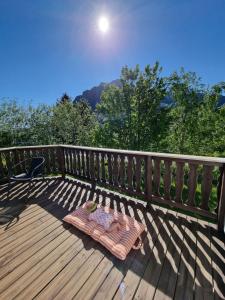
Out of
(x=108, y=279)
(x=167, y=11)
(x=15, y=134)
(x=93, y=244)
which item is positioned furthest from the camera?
(x=15, y=134)

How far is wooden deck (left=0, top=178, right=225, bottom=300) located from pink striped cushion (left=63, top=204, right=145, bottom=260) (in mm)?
73

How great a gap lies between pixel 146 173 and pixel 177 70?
343 inches

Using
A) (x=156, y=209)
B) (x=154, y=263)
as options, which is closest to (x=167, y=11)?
(x=156, y=209)

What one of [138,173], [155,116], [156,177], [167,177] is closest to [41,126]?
[155,116]

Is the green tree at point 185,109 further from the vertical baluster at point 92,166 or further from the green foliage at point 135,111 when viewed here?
the vertical baluster at point 92,166

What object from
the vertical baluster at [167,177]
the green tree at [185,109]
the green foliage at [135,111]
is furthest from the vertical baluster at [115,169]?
the green tree at [185,109]

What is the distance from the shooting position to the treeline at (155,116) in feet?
28.2

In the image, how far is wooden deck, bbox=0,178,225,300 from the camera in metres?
1.36

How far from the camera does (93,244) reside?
1.88 meters

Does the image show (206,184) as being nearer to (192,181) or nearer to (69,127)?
(192,181)

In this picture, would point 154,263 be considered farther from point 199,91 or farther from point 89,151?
point 199,91

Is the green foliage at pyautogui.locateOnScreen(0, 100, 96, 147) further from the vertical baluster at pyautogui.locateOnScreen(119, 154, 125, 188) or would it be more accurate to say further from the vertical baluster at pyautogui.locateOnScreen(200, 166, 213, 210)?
the vertical baluster at pyautogui.locateOnScreen(200, 166, 213, 210)

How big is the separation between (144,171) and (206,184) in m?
0.98

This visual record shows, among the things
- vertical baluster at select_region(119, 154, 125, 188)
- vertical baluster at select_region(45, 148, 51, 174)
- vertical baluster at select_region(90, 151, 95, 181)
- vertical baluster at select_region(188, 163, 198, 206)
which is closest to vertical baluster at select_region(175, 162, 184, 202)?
vertical baluster at select_region(188, 163, 198, 206)
